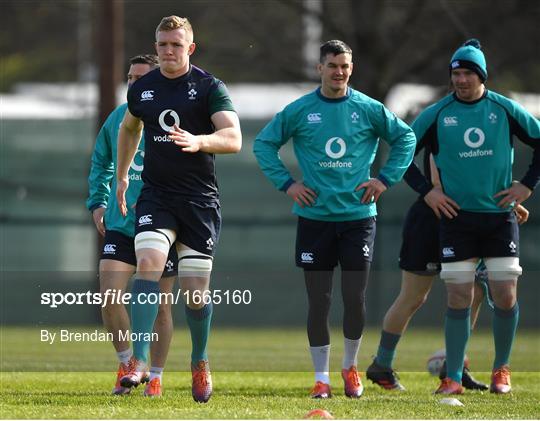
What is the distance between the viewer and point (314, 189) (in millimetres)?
8938

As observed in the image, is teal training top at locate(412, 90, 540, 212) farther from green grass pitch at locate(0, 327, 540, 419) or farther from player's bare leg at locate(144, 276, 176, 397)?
player's bare leg at locate(144, 276, 176, 397)

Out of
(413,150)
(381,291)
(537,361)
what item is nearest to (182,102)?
(413,150)

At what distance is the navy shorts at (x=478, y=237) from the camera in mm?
9141

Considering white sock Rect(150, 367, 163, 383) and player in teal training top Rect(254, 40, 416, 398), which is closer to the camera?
white sock Rect(150, 367, 163, 383)

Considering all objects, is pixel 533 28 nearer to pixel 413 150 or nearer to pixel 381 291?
pixel 381 291

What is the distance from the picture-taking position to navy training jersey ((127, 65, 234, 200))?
812 centimetres

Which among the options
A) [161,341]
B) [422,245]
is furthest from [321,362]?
[422,245]

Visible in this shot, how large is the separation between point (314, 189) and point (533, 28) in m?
14.3

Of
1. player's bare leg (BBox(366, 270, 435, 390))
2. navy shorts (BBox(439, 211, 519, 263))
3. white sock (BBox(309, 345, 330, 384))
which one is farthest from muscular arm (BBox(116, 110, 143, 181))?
player's bare leg (BBox(366, 270, 435, 390))

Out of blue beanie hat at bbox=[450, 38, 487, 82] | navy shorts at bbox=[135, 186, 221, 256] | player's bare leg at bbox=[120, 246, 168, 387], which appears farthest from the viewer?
blue beanie hat at bbox=[450, 38, 487, 82]

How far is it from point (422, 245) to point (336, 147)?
1.28 meters

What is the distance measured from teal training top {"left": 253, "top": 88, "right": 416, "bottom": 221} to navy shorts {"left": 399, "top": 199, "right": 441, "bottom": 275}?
826 mm

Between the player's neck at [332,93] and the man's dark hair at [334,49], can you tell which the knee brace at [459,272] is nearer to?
the player's neck at [332,93]

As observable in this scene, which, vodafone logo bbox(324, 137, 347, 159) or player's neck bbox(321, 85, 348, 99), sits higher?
player's neck bbox(321, 85, 348, 99)
